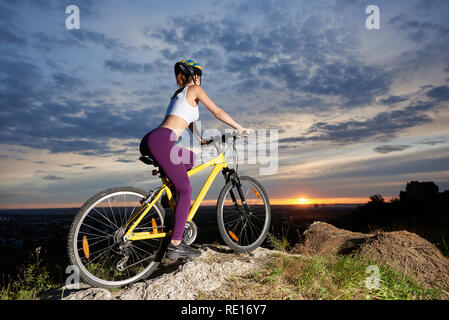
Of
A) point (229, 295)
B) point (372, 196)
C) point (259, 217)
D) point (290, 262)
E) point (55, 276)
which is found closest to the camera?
point (229, 295)

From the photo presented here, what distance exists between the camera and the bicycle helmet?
4.35 metres

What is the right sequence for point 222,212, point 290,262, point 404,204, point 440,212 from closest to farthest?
point 290,262
point 222,212
point 440,212
point 404,204

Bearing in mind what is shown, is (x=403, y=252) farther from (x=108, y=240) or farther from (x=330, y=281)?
(x=108, y=240)

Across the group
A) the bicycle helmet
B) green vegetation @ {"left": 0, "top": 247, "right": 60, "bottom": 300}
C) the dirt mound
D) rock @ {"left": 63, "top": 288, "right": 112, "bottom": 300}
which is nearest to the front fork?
the dirt mound

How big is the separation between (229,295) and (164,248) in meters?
1.36

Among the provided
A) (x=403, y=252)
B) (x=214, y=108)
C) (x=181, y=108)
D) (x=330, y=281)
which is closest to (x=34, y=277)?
(x=181, y=108)

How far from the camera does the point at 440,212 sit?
15.0 metres

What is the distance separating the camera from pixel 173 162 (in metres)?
4.09

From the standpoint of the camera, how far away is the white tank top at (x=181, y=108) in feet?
13.4

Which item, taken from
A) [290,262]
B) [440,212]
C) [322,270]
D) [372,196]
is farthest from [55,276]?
[372,196]

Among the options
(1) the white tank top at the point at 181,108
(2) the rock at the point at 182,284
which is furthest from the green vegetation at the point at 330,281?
(1) the white tank top at the point at 181,108

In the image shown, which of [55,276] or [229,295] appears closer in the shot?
[229,295]
